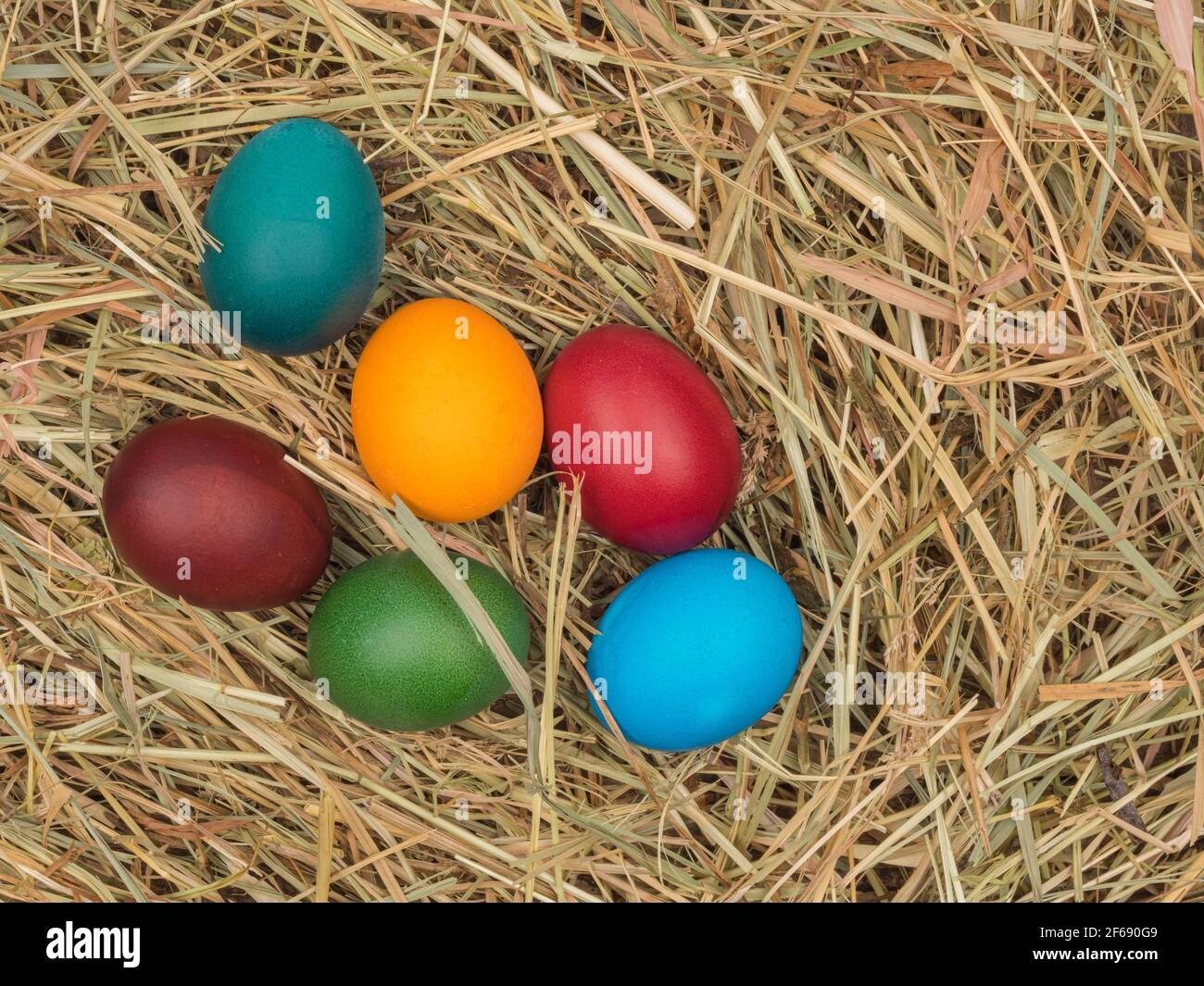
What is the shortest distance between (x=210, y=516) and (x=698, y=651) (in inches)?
38.3

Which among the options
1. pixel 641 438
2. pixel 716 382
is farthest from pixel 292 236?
pixel 716 382

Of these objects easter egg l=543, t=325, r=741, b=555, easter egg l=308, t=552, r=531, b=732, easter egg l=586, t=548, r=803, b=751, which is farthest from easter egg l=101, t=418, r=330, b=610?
easter egg l=586, t=548, r=803, b=751

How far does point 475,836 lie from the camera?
2023 millimetres

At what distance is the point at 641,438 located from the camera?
5.99ft

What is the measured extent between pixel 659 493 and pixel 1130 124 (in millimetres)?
1246

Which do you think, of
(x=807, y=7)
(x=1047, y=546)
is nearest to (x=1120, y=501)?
(x=1047, y=546)

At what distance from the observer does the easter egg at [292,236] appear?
1703mm

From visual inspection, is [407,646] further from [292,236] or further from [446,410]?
[292,236]

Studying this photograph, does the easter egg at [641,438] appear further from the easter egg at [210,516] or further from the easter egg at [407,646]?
the easter egg at [210,516]

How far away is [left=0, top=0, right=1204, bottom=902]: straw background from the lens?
6.36 ft

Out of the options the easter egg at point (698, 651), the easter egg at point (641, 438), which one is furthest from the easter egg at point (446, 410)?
the easter egg at point (698, 651)

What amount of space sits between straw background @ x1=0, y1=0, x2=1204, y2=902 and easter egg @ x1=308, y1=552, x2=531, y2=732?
5.3 inches

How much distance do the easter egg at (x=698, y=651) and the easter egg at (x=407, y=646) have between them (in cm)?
23
